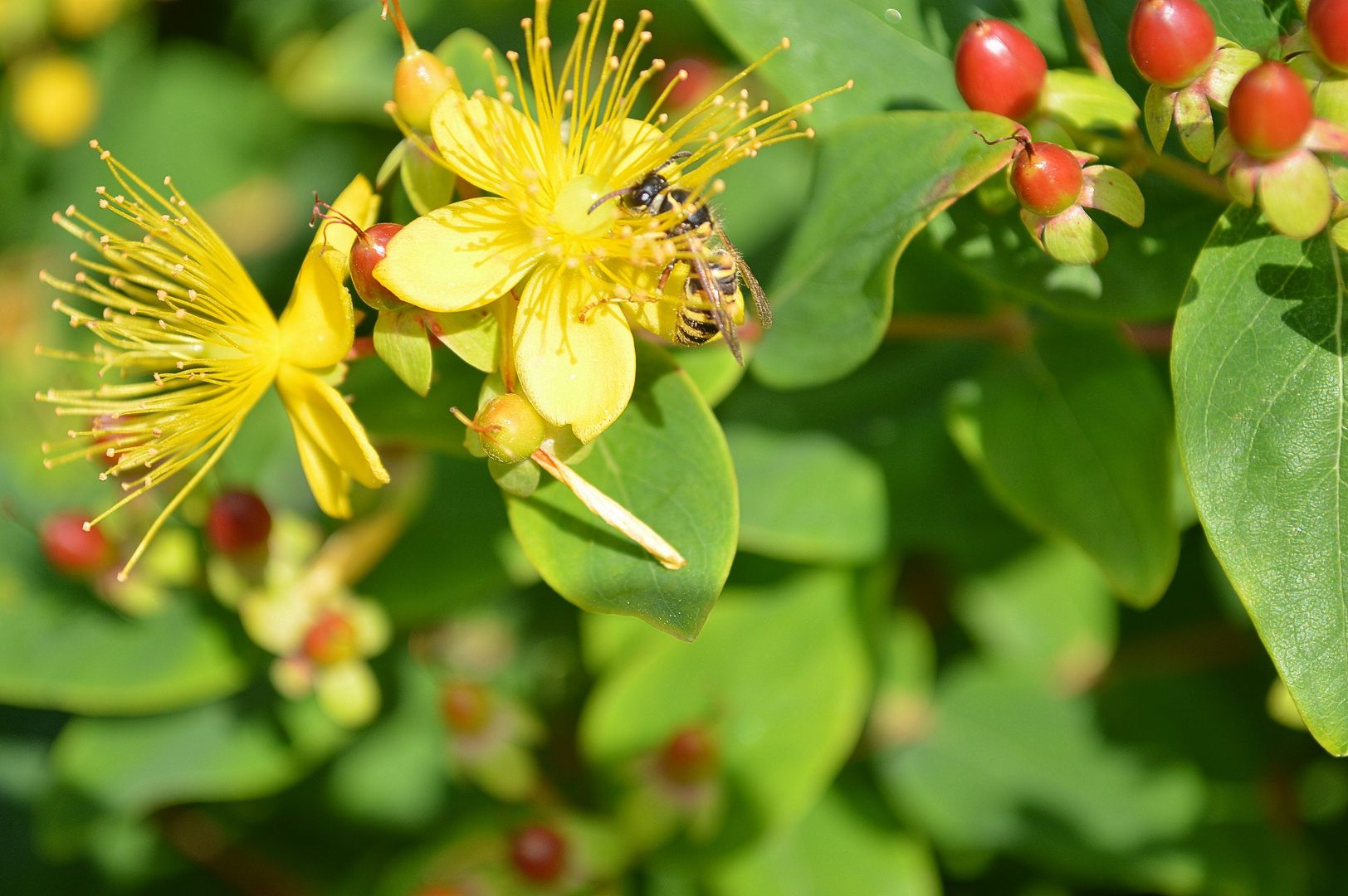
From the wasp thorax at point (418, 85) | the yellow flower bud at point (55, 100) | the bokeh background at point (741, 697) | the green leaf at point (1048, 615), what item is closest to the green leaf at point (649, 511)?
the bokeh background at point (741, 697)

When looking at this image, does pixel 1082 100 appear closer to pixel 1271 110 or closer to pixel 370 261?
pixel 1271 110

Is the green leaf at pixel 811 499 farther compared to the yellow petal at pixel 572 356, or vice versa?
the green leaf at pixel 811 499

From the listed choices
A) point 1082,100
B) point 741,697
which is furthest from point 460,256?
point 741,697

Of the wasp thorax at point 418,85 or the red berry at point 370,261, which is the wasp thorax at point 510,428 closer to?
the red berry at point 370,261

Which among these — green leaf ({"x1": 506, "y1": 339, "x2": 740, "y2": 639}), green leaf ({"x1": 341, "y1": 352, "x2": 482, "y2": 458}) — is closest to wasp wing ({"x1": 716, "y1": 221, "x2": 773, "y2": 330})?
green leaf ({"x1": 506, "y1": 339, "x2": 740, "y2": 639})

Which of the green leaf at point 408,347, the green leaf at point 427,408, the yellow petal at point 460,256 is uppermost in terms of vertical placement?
the yellow petal at point 460,256
